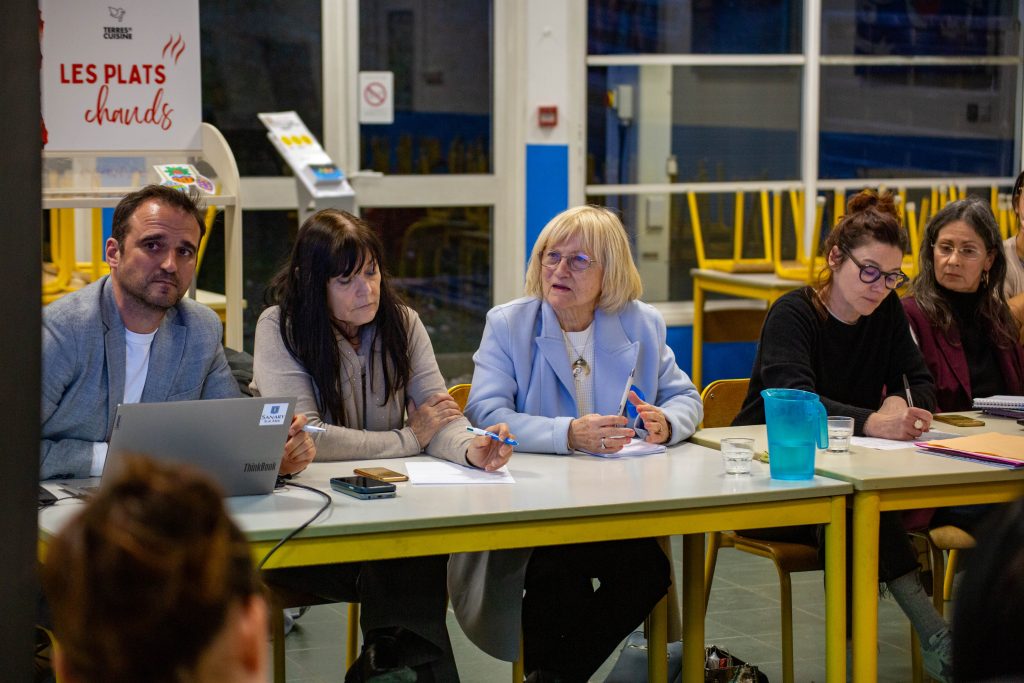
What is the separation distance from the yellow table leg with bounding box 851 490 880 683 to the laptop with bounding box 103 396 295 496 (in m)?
1.22

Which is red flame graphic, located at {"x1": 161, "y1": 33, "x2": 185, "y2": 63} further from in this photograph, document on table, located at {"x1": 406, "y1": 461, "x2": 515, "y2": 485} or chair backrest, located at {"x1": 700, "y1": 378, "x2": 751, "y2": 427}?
chair backrest, located at {"x1": 700, "y1": 378, "x2": 751, "y2": 427}

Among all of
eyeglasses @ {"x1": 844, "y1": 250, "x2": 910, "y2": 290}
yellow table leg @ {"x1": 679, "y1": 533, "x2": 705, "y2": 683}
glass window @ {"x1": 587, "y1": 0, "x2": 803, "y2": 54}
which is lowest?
yellow table leg @ {"x1": 679, "y1": 533, "x2": 705, "y2": 683}

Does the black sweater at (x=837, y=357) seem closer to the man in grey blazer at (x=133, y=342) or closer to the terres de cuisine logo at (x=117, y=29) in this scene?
the man in grey blazer at (x=133, y=342)

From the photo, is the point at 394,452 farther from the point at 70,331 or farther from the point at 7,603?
the point at 7,603

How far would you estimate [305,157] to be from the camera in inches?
211

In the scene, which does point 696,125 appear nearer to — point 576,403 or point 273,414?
A: point 576,403

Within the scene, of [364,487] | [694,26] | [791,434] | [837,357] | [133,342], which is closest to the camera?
[364,487]

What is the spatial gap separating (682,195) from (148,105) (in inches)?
141

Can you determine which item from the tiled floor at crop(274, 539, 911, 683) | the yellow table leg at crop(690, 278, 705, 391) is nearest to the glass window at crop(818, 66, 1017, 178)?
the yellow table leg at crop(690, 278, 705, 391)

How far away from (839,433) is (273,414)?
1.35m

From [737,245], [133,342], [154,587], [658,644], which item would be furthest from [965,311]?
[154,587]

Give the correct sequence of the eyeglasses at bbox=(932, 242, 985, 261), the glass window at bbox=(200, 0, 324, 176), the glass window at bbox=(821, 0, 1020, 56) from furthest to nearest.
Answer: the glass window at bbox=(821, 0, 1020, 56) < the glass window at bbox=(200, 0, 324, 176) < the eyeglasses at bbox=(932, 242, 985, 261)

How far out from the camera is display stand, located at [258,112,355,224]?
5250 millimetres

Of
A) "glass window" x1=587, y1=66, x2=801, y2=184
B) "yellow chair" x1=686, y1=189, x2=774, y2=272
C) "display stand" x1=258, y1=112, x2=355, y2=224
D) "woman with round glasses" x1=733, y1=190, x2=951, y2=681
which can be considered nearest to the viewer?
"woman with round glasses" x1=733, y1=190, x2=951, y2=681
